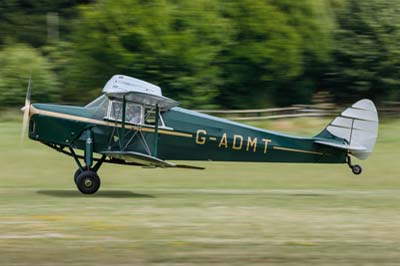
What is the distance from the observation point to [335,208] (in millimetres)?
17438

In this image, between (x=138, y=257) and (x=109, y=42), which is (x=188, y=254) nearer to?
(x=138, y=257)

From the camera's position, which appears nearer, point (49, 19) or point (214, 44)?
point (214, 44)

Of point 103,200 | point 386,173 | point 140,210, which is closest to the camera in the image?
point 140,210

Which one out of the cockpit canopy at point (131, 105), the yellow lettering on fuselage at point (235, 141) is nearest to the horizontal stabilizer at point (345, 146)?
the yellow lettering on fuselage at point (235, 141)

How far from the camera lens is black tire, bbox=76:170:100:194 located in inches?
757

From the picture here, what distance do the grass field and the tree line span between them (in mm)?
18959

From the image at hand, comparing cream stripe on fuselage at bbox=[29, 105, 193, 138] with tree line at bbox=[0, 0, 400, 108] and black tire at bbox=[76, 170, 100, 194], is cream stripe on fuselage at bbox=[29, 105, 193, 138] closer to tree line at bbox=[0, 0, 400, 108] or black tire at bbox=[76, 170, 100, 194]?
black tire at bbox=[76, 170, 100, 194]

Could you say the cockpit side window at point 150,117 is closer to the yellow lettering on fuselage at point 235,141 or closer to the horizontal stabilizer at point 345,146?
the yellow lettering on fuselage at point 235,141

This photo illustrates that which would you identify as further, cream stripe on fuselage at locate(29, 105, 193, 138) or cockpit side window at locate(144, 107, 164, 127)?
cockpit side window at locate(144, 107, 164, 127)

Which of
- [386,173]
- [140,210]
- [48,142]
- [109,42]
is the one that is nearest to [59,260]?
[140,210]

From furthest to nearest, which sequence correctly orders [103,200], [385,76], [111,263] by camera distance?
[385,76], [103,200], [111,263]

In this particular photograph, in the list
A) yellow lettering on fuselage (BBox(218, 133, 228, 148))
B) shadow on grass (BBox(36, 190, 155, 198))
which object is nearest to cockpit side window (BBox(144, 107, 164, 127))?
yellow lettering on fuselage (BBox(218, 133, 228, 148))

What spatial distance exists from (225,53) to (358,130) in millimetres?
28530

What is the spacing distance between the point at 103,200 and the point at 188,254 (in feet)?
21.0
